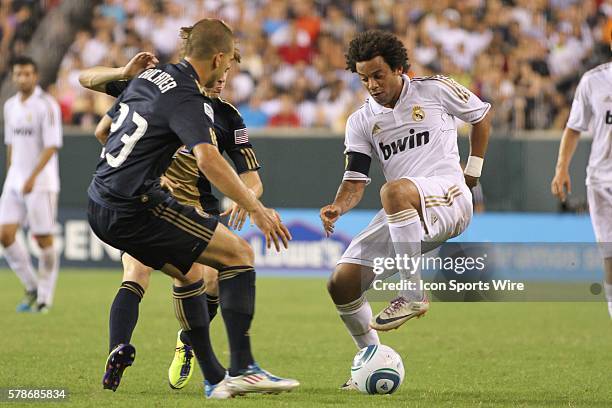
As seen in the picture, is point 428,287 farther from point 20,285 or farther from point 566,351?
point 20,285

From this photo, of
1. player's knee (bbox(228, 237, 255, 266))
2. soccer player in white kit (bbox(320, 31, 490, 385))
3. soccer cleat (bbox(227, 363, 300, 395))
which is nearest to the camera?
soccer cleat (bbox(227, 363, 300, 395))

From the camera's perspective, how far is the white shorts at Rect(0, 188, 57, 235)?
42.8ft

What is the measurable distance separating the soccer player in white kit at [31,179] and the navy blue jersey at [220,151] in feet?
16.9

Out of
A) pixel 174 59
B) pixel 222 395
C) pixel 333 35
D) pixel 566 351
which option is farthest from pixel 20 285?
pixel 222 395

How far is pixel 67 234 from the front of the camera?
1722 centimetres

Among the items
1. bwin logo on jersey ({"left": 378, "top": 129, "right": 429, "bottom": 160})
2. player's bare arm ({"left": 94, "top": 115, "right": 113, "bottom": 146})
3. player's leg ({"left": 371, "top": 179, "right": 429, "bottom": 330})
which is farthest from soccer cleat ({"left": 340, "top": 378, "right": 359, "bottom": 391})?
player's bare arm ({"left": 94, "top": 115, "right": 113, "bottom": 146})

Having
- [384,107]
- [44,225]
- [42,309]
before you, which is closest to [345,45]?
[44,225]

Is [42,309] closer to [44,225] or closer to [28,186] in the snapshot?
[44,225]

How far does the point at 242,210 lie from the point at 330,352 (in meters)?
2.65

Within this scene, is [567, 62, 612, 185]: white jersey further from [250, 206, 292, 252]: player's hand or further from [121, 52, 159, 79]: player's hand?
[250, 206, 292, 252]: player's hand

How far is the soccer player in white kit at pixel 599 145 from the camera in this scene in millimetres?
9078

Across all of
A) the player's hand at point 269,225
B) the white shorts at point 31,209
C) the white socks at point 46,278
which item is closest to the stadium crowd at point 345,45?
the white shorts at point 31,209

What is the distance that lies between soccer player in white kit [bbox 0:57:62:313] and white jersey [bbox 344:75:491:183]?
19.3 feet

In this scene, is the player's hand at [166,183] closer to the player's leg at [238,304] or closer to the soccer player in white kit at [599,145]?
the player's leg at [238,304]
